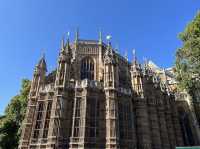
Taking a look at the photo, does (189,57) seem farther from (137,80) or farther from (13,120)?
(13,120)

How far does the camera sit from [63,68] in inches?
1172

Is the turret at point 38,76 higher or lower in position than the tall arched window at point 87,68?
lower

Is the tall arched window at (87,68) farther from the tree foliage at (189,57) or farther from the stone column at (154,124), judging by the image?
the tree foliage at (189,57)

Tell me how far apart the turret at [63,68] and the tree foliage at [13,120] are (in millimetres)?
11832

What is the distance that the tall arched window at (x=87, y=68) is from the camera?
36825 mm

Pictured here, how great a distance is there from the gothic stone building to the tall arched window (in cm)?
123

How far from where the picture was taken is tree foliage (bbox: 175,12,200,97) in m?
25.9

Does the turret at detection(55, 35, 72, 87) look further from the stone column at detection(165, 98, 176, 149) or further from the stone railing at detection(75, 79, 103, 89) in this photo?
the stone column at detection(165, 98, 176, 149)

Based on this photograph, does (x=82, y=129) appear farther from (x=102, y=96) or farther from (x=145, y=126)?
(x=145, y=126)

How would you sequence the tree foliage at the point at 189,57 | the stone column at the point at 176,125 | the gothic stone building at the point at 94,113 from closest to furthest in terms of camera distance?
1. the gothic stone building at the point at 94,113
2. the tree foliage at the point at 189,57
3. the stone column at the point at 176,125

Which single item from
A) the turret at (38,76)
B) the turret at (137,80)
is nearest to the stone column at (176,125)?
the turret at (137,80)

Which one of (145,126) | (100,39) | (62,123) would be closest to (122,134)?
(145,126)

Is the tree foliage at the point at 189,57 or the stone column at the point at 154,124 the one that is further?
the stone column at the point at 154,124

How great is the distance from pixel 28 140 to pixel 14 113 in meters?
12.2
